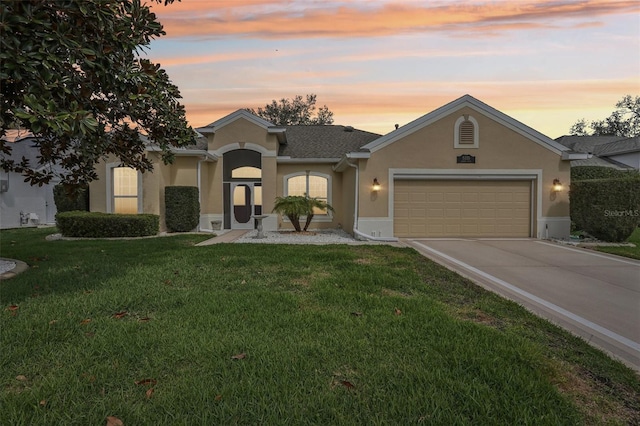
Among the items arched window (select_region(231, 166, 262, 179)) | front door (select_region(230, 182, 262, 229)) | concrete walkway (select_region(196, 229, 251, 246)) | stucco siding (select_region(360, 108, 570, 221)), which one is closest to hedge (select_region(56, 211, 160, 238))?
concrete walkway (select_region(196, 229, 251, 246))

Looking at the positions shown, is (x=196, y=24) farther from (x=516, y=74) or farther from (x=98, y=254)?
(x=516, y=74)

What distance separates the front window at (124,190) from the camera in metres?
14.3

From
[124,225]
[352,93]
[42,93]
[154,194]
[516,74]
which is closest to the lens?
[42,93]

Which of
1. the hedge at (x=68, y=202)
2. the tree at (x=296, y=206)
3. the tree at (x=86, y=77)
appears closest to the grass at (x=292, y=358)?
the tree at (x=86, y=77)

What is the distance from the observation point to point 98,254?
29.0 ft

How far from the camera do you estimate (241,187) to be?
16.5 m

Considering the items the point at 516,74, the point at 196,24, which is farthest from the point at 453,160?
the point at 196,24

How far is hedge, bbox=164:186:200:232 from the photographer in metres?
14.4

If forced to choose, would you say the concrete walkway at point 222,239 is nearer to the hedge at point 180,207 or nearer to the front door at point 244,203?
the front door at point 244,203

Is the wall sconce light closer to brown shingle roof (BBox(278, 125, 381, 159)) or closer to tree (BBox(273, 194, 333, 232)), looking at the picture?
brown shingle roof (BBox(278, 125, 381, 159))

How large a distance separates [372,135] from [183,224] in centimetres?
1034

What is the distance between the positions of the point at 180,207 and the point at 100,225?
111 inches

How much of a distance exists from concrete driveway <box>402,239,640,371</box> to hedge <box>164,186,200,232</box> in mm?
8529

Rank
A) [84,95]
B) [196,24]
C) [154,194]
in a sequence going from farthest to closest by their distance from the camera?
[154,194], [196,24], [84,95]
